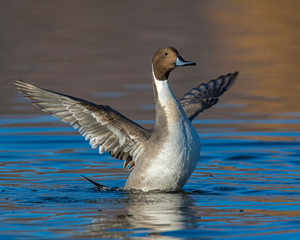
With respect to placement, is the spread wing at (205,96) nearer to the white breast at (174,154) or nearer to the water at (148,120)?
the water at (148,120)

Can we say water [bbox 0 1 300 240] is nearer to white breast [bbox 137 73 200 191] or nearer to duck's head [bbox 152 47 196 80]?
white breast [bbox 137 73 200 191]

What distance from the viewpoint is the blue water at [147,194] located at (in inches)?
267

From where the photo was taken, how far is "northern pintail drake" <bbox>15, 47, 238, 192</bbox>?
320 inches

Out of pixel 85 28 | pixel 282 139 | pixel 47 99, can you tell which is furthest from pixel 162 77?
pixel 85 28

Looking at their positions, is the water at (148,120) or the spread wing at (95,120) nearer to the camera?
the water at (148,120)

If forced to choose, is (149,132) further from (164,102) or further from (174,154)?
(174,154)

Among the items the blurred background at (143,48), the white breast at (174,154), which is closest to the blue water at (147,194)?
the white breast at (174,154)

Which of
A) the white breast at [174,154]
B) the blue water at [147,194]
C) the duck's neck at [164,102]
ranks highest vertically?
the duck's neck at [164,102]

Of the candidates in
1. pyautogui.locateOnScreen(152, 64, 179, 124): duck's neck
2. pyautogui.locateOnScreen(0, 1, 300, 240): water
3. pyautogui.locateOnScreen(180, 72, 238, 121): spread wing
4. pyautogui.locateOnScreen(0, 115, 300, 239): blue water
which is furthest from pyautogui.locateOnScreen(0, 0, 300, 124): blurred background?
pyautogui.locateOnScreen(152, 64, 179, 124): duck's neck

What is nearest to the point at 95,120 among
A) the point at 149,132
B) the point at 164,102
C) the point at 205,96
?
the point at 149,132

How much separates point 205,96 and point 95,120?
2.01 m

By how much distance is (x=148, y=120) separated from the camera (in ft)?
40.3

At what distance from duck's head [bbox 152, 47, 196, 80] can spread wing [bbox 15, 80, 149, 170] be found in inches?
23.9

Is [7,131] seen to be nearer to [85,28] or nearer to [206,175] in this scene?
[206,175]
